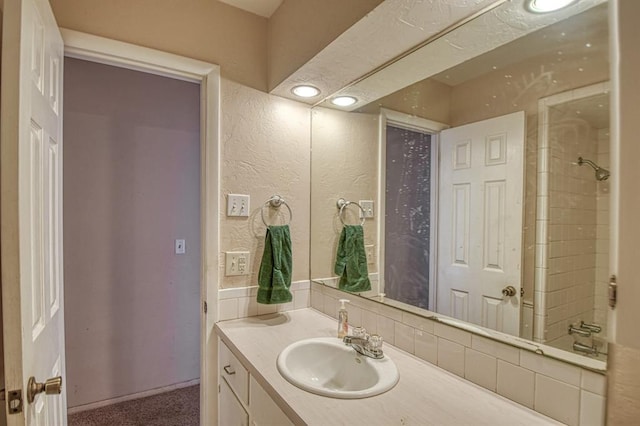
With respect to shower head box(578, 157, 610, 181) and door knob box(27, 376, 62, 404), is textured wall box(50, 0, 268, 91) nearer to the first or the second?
door knob box(27, 376, 62, 404)

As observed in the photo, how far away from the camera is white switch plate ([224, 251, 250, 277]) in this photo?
1530 millimetres

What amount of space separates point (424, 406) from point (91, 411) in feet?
7.37

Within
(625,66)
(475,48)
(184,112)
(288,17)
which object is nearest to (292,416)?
(625,66)

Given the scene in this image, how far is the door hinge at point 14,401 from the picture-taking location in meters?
0.73

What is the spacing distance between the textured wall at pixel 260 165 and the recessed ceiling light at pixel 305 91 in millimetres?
83

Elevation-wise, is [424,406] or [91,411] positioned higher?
[424,406]

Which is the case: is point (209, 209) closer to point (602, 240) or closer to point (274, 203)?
point (274, 203)

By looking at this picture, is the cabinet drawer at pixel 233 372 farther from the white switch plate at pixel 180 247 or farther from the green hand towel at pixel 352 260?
the white switch plate at pixel 180 247

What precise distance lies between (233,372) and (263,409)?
1.05 feet

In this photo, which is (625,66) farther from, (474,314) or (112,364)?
(112,364)

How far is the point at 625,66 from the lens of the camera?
0.55 meters

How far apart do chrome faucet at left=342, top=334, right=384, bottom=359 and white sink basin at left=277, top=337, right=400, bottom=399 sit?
0.02 meters

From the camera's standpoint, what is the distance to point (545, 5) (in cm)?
90

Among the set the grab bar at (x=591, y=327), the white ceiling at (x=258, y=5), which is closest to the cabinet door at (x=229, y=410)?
the grab bar at (x=591, y=327)
